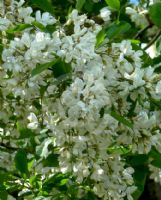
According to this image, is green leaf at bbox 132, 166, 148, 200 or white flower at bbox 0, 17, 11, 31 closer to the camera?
white flower at bbox 0, 17, 11, 31

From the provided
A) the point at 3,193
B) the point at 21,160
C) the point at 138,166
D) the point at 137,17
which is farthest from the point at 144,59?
the point at 137,17

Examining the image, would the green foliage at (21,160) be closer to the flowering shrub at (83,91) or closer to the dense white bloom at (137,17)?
the flowering shrub at (83,91)

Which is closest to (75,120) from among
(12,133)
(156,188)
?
(12,133)

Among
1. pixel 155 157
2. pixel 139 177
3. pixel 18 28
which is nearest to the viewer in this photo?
pixel 18 28

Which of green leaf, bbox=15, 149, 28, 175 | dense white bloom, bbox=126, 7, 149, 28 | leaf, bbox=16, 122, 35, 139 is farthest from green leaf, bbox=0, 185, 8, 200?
dense white bloom, bbox=126, 7, 149, 28

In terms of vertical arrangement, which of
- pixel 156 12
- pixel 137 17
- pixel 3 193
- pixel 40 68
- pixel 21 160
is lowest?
pixel 3 193

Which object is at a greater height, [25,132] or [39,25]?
[39,25]

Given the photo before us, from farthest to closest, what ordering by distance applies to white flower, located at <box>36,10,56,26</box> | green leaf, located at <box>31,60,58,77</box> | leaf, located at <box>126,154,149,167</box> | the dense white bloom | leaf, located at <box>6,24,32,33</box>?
the dense white bloom → leaf, located at <box>126,154,149,167</box> → white flower, located at <box>36,10,56,26</box> → leaf, located at <box>6,24,32,33</box> → green leaf, located at <box>31,60,58,77</box>

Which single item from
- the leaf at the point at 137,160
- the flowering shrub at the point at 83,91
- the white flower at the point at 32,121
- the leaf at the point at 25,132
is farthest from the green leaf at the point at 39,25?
the leaf at the point at 137,160

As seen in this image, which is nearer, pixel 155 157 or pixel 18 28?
pixel 18 28

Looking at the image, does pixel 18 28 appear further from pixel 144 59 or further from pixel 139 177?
pixel 139 177

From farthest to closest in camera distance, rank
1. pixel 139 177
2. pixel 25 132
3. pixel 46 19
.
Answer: pixel 139 177 < pixel 25 132 < pixel 46 19

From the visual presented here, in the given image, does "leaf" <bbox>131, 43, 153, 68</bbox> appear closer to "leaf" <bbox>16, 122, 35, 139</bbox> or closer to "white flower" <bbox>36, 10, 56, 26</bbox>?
"white flower" <bbox>36, 10, 56, 26</bbox>
